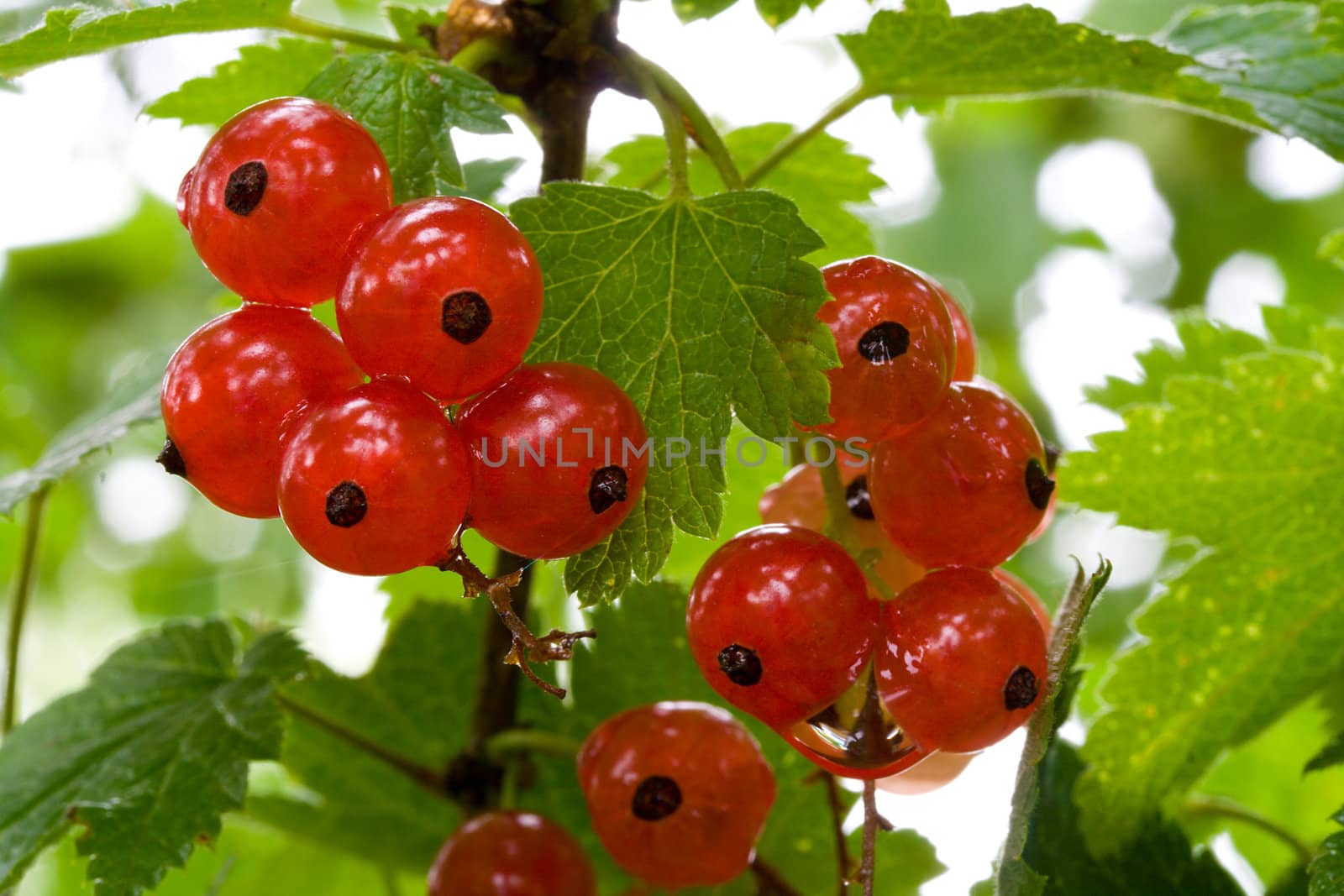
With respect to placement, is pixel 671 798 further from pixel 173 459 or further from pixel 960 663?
pixel 173 459

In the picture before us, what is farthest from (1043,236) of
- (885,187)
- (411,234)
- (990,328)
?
(411,234)

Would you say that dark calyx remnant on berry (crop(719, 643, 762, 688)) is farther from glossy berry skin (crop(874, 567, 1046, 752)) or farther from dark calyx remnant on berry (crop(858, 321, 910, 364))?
dark calyx remnant on berry (crop(858, 321, 910, 364))

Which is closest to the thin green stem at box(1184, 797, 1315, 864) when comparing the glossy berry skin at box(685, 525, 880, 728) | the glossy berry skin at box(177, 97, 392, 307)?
the glossy berry skin at box(685, 525, 880, 728)

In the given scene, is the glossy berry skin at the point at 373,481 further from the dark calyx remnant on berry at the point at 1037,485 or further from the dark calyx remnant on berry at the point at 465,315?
the dark calyx remnant on berry at the point at 1037,485

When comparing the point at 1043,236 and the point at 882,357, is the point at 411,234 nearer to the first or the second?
the point at 882,357

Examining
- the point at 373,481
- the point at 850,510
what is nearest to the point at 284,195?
the point at 373,481
